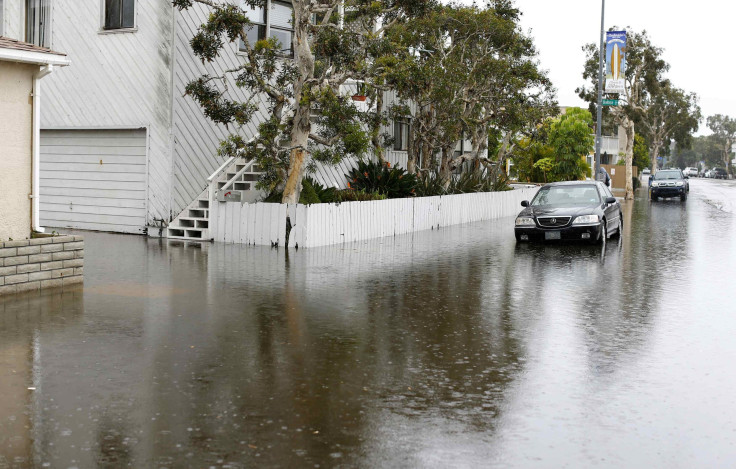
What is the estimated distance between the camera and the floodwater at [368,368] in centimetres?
595

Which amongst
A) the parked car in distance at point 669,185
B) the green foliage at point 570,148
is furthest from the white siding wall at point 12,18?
the parked car in distance at point 669,185

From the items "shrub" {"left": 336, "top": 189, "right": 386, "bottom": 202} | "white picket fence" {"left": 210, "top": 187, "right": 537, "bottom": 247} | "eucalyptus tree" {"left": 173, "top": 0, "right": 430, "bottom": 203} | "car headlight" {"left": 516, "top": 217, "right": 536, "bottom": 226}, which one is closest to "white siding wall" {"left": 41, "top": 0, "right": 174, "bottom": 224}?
"eucalyptus tree" {"left": 173, "top": 0, "right": 430, "bottom": 203}

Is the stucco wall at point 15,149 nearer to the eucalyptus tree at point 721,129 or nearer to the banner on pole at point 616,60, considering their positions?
the banner on pole at point 616,60

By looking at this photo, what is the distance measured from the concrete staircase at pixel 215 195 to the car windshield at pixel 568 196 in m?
7.13

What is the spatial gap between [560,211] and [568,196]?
142cm

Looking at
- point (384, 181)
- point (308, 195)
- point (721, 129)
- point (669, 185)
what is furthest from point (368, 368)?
point (721, 129)

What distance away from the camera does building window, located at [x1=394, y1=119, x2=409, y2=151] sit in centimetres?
3422

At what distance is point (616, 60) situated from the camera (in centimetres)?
4319

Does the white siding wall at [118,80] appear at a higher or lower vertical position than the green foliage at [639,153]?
lower

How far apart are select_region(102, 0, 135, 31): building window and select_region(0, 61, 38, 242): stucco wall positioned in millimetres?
9515

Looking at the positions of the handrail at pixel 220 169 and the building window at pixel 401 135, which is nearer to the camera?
the handrail at pixel 220 169

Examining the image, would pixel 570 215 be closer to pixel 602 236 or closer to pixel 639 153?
pixel 602 236

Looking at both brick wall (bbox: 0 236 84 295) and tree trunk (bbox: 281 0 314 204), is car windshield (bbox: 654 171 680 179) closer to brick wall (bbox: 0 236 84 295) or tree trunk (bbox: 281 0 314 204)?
tree trunk (bbox: 281 0 314 204)

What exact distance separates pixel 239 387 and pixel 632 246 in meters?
15.3
